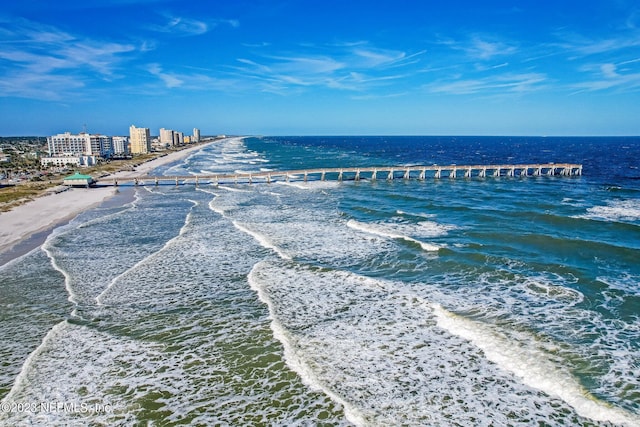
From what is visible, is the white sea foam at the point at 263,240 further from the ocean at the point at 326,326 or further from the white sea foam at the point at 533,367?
the white sea foam at the point at 533,367

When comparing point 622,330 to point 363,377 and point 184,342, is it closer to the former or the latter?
point 363,377

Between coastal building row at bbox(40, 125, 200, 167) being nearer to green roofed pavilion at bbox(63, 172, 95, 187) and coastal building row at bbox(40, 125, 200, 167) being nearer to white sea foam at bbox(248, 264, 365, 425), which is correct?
green roofed pavilion at bbox(63, 172, 95, 187)

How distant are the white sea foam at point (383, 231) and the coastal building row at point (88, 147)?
259ft

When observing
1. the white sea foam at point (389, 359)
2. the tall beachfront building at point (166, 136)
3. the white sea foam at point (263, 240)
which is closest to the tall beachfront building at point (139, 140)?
the tall beachfront building at point (166, 136)

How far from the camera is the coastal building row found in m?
89.7

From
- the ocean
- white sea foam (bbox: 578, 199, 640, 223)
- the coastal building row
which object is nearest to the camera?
the ocean

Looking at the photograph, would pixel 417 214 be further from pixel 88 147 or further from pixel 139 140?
pixel 139 140

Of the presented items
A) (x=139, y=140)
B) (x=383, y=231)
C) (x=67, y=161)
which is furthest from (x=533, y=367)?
(x=139, y=140)

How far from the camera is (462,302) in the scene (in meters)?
16.1

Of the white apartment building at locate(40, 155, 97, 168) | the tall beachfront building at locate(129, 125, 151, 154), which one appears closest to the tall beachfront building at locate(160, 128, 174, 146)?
the tall beachfront building at locate(129, 125, 151, 154)

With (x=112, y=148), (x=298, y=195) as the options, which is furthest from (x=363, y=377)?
(x=112, y=148)

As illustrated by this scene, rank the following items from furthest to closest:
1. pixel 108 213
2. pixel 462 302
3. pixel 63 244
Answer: pixel 108 213 < pixel 63 244 < pixel 462 302

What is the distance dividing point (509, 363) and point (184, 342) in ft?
32.8

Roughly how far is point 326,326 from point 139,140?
493ft
